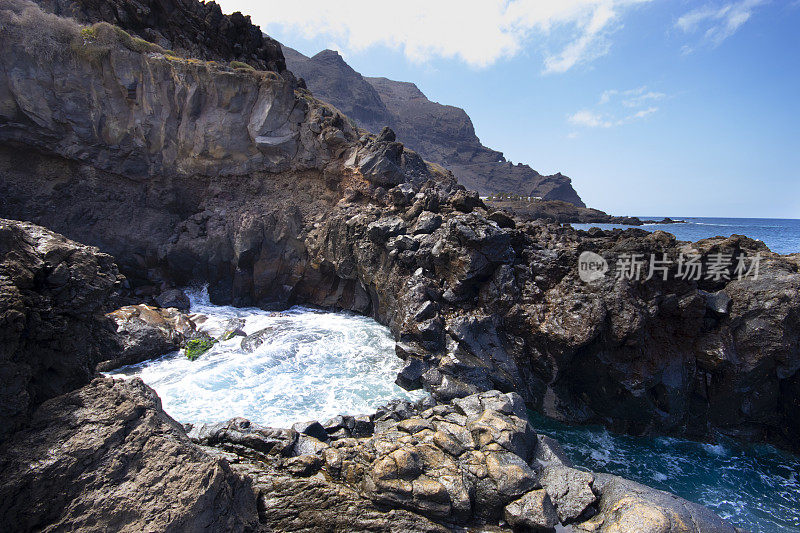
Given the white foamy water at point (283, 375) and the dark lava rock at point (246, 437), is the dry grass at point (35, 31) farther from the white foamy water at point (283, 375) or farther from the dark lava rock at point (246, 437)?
the dark lava rock at point (246, 437)

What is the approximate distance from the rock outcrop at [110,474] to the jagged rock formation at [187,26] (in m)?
31.3

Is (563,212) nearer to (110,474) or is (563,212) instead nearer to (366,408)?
(366,408)

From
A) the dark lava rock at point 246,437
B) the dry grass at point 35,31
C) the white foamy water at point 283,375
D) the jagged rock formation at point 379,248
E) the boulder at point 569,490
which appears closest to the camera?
the boulder at point 569,490

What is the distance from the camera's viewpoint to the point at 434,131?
159 metres

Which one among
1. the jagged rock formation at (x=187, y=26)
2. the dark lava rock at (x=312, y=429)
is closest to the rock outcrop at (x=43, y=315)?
the dark lava rock at (x=312, y=429)

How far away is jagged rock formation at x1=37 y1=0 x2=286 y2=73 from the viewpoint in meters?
25.1

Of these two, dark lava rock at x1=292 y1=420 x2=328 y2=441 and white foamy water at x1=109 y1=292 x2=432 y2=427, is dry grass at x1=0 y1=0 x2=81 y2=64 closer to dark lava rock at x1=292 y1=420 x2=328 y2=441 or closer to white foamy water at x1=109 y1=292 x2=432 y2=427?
white foamy water at x1=109 y1=292 x2=432 y2=427

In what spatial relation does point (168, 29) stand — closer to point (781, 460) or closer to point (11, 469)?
point (11, 469)

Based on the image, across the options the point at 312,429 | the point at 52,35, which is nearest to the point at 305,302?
the point at 312,429

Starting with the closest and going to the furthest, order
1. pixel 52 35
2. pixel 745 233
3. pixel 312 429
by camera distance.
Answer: pixel 312 429 < pixel 52 35 < pixel 745 233

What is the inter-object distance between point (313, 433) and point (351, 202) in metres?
17.2

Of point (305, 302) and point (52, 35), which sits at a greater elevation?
point (52, 35)

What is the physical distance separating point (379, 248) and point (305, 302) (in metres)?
7.65

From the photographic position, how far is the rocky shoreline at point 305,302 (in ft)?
18.8
